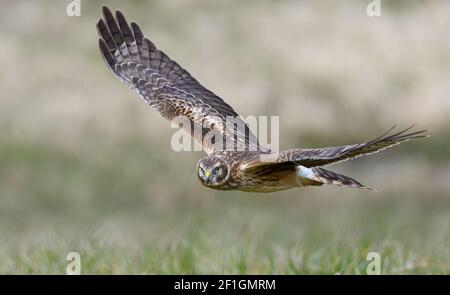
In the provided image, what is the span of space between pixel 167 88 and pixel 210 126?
539 mm

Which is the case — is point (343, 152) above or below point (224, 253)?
above

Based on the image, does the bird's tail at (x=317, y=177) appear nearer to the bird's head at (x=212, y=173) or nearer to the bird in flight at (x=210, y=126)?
the bird in flight at (x=210, y=126)

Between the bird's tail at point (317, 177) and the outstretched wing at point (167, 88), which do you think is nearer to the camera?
the bird's tail at point (317, 177)

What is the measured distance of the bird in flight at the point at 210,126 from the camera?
6723 millimetres

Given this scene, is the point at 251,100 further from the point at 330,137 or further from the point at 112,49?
the point at 112,49

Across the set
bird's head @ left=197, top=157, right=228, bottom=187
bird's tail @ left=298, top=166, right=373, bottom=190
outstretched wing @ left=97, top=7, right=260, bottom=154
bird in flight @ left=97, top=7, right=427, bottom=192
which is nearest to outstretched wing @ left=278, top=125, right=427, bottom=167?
bird in flight @ left=97, top=7, right=427, bottom=192

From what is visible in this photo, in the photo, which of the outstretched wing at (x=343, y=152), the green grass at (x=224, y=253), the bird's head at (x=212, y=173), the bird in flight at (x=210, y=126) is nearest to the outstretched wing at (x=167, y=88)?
the bird in flight at (x=210, y=126)

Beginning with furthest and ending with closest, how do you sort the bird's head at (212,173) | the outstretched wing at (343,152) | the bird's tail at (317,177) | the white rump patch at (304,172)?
the bird's head at (212,173), the white rump patch at (304,172), the bird's tail at (317,177), the outstretched wing at (343,152)

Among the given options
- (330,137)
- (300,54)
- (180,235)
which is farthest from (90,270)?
(300,54)

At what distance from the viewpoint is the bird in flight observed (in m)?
6.72

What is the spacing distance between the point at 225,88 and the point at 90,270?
27.6ft

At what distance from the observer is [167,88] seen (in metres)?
8.37

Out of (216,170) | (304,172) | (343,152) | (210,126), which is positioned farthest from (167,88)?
(343,152)

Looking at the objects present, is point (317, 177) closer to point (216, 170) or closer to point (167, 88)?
point (216, 170)
